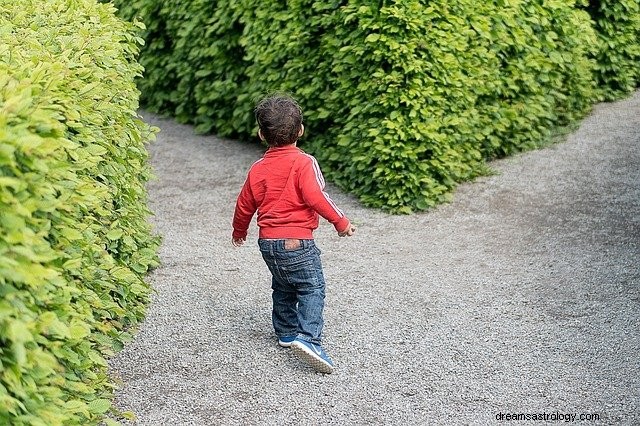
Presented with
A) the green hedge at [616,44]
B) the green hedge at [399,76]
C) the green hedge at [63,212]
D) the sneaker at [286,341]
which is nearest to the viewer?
the green hedge at [63,212]

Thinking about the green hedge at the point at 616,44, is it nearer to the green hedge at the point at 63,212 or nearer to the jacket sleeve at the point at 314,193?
the green hedge at the point at 63,212


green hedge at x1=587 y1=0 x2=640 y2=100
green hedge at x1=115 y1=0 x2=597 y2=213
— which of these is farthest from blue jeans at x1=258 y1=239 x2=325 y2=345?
green hedge at x1=587 y1=0 x2=640 y2=100

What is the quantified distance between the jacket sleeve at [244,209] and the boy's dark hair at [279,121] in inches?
10.9

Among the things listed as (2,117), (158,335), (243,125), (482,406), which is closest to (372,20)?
(243,125)

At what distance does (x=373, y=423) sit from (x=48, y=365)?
1611mm

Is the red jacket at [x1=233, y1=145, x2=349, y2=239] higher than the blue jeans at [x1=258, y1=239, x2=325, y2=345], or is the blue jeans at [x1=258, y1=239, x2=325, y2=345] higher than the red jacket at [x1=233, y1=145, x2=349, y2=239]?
the red jacket at [x1=233, y1=145, x2=349, y2=239]

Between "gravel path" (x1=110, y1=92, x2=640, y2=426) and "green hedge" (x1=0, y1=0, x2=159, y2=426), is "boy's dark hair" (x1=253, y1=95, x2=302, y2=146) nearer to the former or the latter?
"green hedge" (x1=0, y1=0, x2=159, y2=426)

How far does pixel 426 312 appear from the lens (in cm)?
538

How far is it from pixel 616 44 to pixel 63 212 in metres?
7.04

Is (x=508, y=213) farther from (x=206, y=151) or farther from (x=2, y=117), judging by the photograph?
(x=2, y=117)

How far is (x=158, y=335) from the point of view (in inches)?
204

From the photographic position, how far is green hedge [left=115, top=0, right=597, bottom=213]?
6930 millimetres

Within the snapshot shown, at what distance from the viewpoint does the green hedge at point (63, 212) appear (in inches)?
117

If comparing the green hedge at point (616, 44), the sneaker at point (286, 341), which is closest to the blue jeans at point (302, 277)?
the sneaker at point (286, 341)
